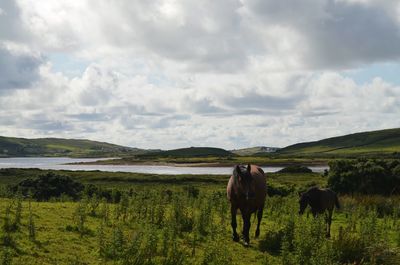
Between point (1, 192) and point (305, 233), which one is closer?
point (305, 233)

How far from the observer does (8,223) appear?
16328 millimetres

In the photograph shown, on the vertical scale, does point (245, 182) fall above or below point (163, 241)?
above

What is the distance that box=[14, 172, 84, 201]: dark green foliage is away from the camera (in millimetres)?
43469

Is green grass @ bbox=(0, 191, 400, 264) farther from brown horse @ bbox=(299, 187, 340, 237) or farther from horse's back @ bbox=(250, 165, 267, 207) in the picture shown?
brown horse @ bbox=(299, 187, 340, 237)

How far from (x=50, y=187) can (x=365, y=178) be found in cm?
3137

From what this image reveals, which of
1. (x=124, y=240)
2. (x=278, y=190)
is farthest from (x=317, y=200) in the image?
(x=278, y=190)

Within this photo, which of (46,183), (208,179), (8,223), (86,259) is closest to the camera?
(86,259)

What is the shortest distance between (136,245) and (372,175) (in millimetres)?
34300

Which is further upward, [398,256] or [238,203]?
[238,203]

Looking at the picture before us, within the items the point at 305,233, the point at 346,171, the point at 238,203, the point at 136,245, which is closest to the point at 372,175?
the point at 346,171

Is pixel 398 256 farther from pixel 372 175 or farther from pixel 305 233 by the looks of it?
pixel 372 175

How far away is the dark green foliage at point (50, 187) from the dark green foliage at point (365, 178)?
2647 cm

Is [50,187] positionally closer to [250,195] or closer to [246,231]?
[246,231]

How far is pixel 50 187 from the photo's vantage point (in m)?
44.0
